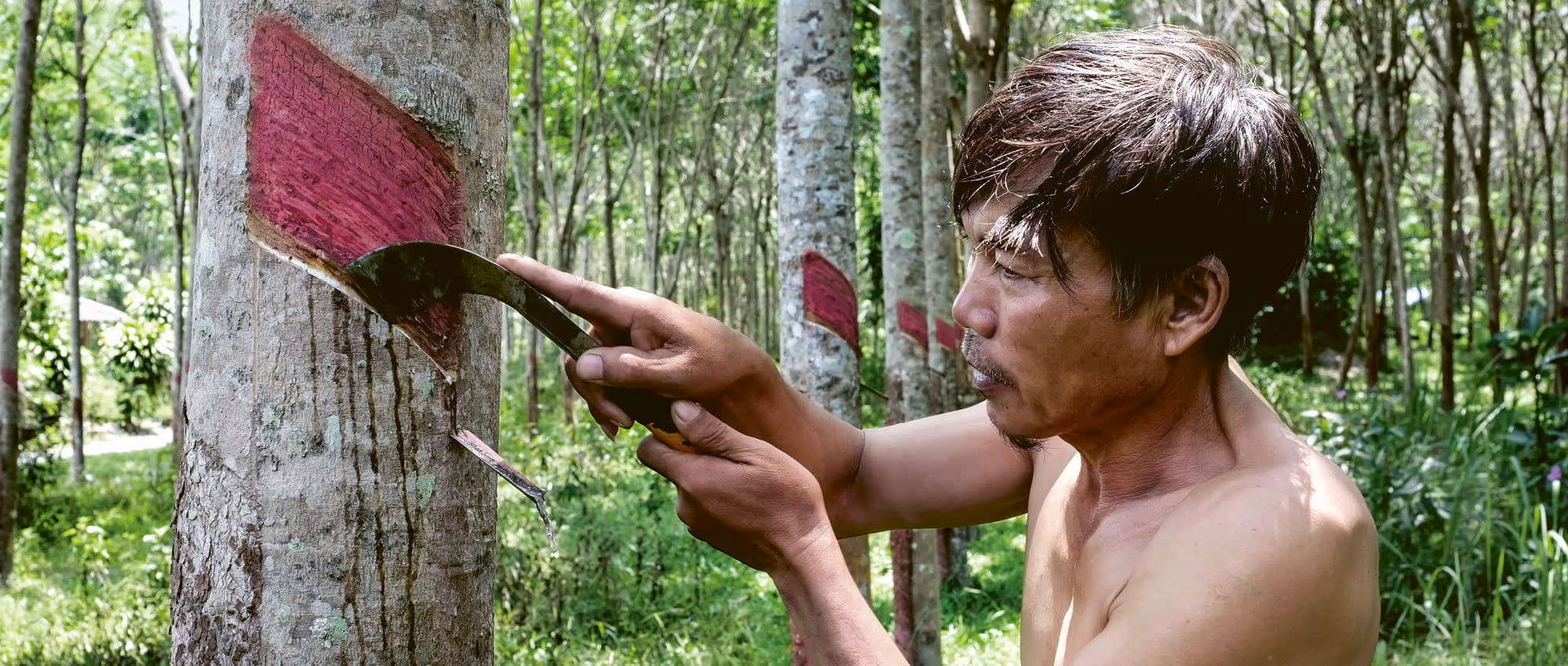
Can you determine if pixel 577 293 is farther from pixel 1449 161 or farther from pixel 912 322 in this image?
pixel 1449 161

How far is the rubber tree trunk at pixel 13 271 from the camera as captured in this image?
5641 millimetres

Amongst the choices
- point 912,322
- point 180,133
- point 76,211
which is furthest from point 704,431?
point 76,211

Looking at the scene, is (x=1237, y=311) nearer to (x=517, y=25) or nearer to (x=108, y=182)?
(x=517, y=25)

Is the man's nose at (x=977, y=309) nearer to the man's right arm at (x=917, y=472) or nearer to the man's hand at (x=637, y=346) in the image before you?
the man's hand at (x=637, y=346)

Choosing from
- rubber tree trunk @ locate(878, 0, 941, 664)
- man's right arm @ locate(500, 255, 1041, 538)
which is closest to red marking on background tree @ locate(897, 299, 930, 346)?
rubber tree trunk @ locate(878, 0, 941, 664)

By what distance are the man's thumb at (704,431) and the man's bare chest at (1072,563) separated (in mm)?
539

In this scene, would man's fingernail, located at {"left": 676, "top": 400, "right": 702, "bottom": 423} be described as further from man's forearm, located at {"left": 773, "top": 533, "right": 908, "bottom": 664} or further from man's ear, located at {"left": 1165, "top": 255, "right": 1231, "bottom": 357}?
man's ear, located at {"left": 1165, "top": 255, "right": 1231, "bottom": 357}

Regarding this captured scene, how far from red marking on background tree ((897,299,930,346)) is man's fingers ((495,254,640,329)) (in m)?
3.43

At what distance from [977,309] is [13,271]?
6.24m

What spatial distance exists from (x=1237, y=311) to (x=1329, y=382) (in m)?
15.6

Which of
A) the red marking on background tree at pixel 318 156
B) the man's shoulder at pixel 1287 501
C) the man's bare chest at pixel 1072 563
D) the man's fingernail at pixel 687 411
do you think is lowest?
the man's bare chest at pixel 1072 563

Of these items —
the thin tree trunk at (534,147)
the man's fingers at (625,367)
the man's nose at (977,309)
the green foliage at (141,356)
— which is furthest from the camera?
the green foliage at (141,356)

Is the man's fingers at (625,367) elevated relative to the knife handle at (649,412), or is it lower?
elevated

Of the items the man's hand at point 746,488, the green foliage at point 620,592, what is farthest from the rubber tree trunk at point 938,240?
the man's hand at point 746,488
